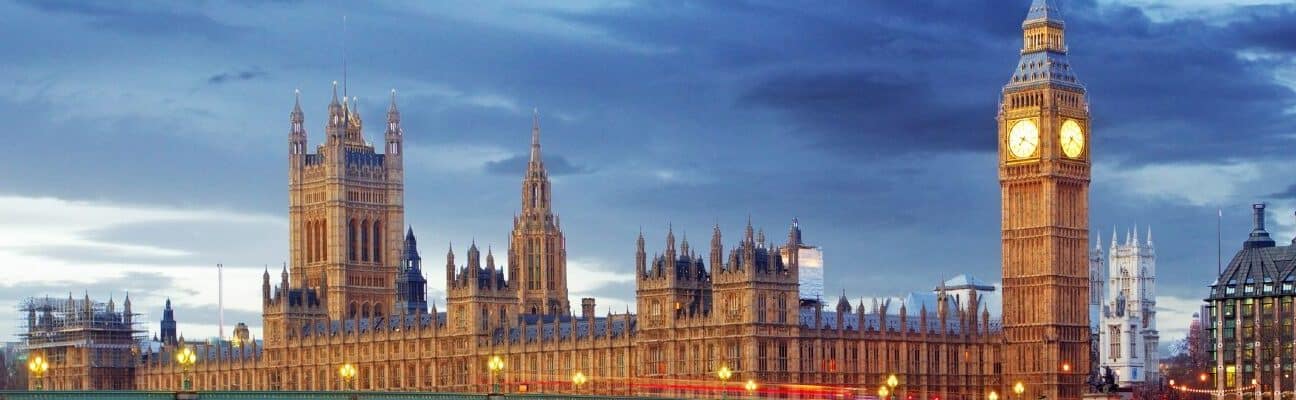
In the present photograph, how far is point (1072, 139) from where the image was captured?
575 feet

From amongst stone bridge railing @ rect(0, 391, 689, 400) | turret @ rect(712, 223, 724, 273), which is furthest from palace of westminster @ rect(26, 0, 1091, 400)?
stone bridge railing @ rect(0, 391, 689, 400)

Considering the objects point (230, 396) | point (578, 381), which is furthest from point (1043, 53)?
point (230, 396)

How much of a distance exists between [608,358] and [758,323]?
60.3ft

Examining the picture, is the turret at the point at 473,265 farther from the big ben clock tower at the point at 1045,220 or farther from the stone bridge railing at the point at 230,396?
the stone bridge railing at the point at 230,396

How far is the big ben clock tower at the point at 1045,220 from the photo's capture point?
173000 millimetres

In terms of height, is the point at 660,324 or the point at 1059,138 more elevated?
the point at 1059,138

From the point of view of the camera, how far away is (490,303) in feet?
642

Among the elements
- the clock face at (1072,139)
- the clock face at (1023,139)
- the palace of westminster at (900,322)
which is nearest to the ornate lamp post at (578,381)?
the palace of westminster at (900,322)

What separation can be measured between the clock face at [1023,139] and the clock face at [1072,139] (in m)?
1.95

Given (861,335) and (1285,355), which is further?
(1285,355)

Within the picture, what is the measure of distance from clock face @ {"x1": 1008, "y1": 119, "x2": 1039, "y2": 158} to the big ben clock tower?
0.07 meters

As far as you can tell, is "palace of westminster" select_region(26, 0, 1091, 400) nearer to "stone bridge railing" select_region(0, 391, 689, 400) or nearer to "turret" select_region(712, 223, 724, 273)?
"turret" select_region(712, 223, 724, 273)

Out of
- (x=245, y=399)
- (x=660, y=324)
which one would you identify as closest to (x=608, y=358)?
(x=660, y=324)

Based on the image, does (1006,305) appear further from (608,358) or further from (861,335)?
(608,358)
